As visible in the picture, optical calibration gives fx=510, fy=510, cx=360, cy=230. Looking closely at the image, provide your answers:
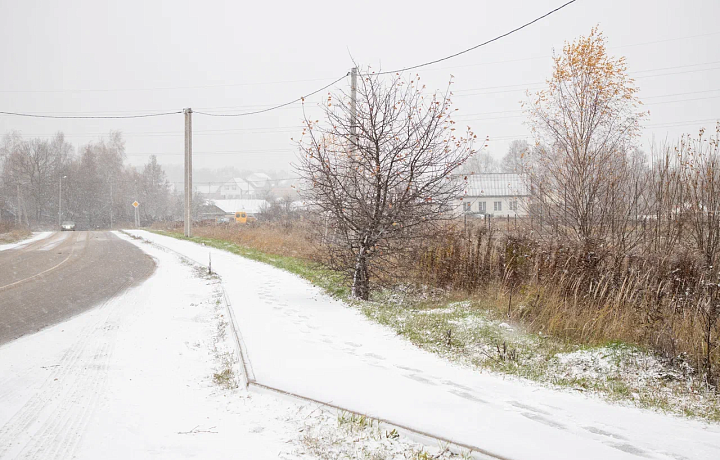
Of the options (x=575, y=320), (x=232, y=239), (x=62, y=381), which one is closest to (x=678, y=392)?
(x=575, y=320)

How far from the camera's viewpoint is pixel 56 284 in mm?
12953

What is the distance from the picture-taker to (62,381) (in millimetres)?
5664

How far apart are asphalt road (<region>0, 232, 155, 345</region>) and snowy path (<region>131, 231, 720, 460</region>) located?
369 cm

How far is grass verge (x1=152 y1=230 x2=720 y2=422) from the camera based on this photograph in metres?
5.07

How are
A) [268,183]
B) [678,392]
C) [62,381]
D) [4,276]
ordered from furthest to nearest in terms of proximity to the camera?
[268,183] < [4,276] < [62,381] < [678,392]

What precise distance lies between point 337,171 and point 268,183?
177m

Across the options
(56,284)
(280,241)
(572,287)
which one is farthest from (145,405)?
(280,241)

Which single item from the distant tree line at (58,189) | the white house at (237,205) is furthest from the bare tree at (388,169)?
the white house at (237,205)

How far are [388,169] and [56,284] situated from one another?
9.15 metres

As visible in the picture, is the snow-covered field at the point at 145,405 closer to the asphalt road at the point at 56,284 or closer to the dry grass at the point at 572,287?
the asphalt road at the point at 56,284

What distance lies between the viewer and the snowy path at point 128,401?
407 centimetres

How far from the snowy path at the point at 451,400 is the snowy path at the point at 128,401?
2.05 ft

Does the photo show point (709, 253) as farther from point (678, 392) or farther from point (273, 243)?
point (273, 243)

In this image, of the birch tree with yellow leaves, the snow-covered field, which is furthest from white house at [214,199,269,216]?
the snow-covered field
